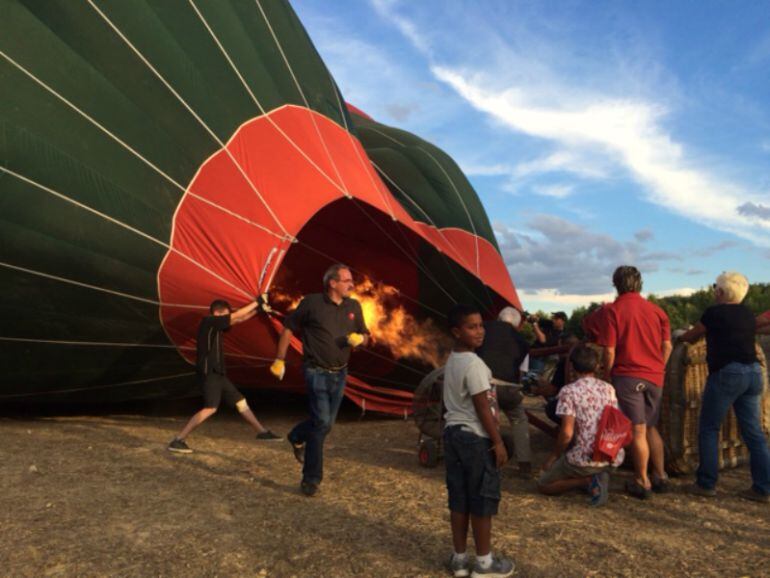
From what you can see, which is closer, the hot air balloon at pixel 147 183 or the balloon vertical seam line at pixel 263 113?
the hot air balloon at pixel 147 183

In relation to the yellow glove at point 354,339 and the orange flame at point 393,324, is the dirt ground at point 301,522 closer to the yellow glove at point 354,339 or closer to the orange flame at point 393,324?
the yellow glove at point 354,339

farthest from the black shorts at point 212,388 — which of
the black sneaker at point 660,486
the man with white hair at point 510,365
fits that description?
the black sneaker at point 660,486

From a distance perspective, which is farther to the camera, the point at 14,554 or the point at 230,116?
the point at 230,116

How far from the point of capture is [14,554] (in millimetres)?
3570

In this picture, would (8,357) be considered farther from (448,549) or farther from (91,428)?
(448,549)

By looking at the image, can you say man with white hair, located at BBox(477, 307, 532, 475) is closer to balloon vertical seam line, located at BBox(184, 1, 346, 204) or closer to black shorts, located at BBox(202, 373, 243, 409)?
balloon vertical seam line, located at BBox(184, 1, 346, 204)

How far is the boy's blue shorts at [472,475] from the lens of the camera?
3205 millimetres

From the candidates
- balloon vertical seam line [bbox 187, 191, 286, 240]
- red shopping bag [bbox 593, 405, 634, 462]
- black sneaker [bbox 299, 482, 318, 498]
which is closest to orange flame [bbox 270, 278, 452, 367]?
balloon vertical seam line [bbox 187, 191, 286, 240]

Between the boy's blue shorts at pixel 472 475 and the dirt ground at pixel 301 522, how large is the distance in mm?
405

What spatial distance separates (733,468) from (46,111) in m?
6.55

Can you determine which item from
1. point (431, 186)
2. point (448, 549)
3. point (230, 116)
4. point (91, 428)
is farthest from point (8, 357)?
point (431, 186)

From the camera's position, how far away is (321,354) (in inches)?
193

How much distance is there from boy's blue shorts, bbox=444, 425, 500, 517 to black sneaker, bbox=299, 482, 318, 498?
1667 millimetres

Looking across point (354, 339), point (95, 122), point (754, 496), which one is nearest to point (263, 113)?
point (95, 122)
